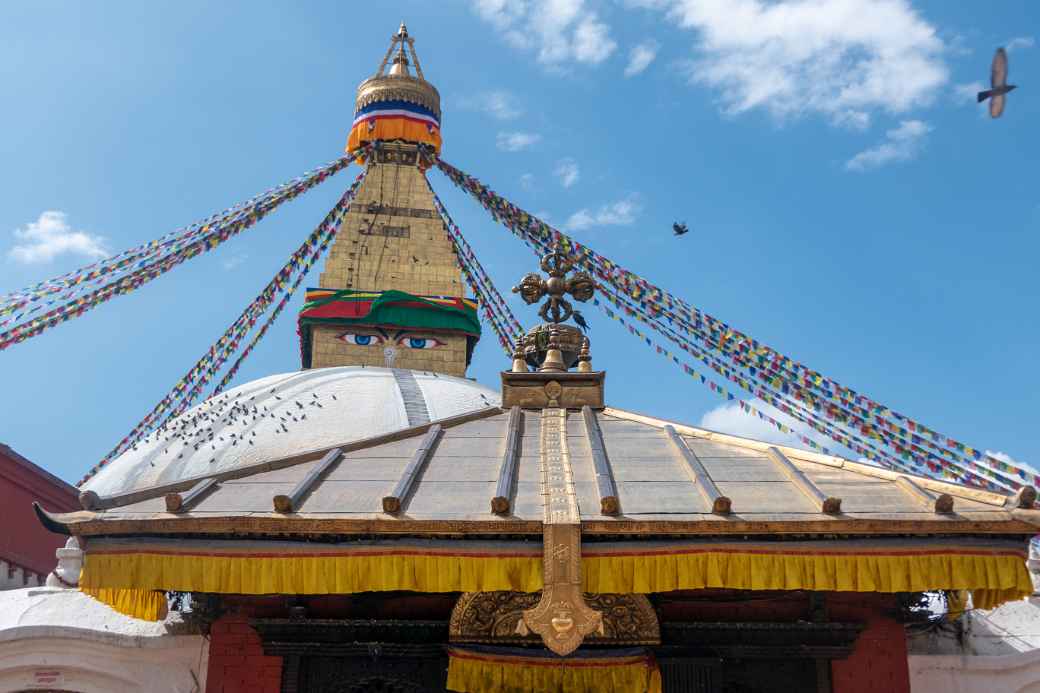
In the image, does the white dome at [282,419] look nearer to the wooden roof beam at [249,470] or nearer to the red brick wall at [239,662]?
the wooden roof beam at [249,470]

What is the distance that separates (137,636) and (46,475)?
5.44 m

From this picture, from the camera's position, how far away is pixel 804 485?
15.8 feet

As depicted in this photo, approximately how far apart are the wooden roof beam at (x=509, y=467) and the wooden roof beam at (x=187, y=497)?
144 cm

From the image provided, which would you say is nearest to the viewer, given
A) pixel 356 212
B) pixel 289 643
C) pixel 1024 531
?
pixel 1024 531

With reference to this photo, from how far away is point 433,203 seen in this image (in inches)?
731

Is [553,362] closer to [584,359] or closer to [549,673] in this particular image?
[584,359]

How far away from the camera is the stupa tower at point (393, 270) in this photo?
646 inches

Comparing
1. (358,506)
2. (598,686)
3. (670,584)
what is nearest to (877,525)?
(670,584)

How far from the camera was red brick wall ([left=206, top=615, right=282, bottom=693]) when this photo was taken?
517 cm

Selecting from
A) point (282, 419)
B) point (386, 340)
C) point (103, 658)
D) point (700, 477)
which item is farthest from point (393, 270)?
point (700, 477)

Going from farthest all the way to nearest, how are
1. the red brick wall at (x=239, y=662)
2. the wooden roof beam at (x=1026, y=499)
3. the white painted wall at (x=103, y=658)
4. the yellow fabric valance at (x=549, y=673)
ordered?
the white painted wall at (x=103, y=658) < the red brick wall at (x=239, y=662) < the yellow fabric valance at (x=549, y=673) < the wooden roof beam at (x=1026, y=499)

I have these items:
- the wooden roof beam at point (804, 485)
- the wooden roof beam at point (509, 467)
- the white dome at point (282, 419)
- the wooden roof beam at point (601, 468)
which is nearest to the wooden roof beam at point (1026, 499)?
the wooden roof beam at point (804, 485)

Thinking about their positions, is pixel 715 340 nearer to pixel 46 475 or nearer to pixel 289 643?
pixel 289 643

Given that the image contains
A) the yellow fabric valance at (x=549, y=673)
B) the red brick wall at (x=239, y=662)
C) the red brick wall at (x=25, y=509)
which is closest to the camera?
the yellow fabric valance at (x=549, y=673)
